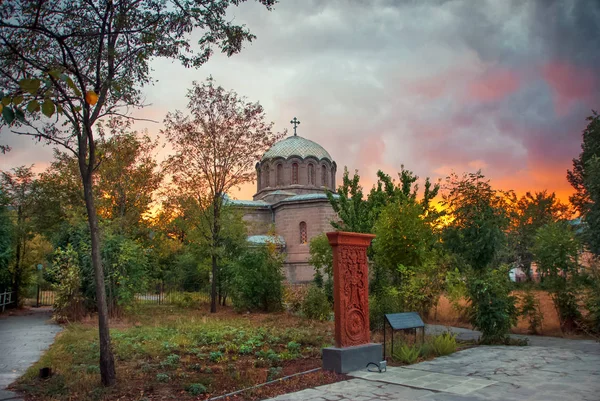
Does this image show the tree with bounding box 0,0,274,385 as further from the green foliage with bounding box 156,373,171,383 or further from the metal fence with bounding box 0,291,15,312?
the metal fence with bounding box 0,291,15,312

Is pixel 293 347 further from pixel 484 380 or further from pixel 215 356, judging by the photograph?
pixel 484 380

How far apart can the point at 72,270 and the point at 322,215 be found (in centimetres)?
1959

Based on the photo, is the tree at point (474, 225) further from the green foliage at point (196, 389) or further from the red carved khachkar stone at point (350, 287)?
the green foliage at point (196, 389)

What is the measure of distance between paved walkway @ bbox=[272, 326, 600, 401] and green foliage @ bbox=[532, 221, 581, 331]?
8.23 feet

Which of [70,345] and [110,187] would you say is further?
[110,187]

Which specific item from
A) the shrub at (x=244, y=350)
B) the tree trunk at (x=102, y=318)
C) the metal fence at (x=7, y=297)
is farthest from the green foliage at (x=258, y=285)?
the tree trunk at (x=102, y=318)

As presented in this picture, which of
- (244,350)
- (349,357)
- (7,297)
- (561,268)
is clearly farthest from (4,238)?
(561,268)

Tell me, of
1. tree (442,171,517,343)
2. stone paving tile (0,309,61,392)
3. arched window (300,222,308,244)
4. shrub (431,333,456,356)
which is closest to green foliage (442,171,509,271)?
tree (442,171,517,343)

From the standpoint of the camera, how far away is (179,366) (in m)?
7.95

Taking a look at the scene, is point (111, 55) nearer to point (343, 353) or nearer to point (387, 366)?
point (343, 353)

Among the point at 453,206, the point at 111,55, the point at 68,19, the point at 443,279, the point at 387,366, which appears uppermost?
the point at 68,19

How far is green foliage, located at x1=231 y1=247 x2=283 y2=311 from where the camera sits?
57.0 ft

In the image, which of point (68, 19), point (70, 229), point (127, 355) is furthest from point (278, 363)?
point (70, 229)

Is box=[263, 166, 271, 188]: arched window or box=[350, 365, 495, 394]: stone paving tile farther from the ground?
box=[263, 166, 271, 188]: arched window
